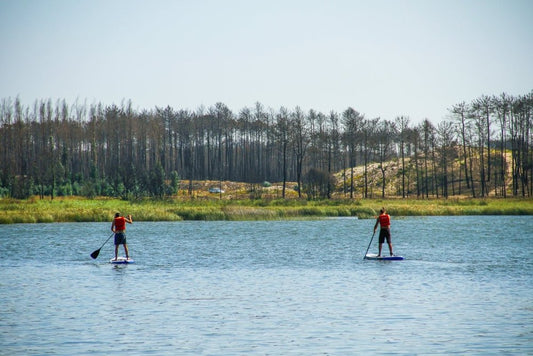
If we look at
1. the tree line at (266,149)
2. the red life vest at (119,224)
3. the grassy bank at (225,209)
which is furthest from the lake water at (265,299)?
the tree line at (266,149)

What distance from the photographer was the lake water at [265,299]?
14.3m

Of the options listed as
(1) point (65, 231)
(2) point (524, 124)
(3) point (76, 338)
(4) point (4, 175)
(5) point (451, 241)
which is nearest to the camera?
(3) point (76, 338)

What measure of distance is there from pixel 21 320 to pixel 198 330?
4912 mm

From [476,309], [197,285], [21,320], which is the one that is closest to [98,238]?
Result: [197,285]

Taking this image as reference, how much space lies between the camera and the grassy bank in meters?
59.8

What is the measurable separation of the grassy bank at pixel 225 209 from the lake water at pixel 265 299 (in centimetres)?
1934

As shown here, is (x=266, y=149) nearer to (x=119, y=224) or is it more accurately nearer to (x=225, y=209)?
(x=225, y=209)

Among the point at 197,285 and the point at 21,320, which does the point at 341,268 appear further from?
the point at 21,320

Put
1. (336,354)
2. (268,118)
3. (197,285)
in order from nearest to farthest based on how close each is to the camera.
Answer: (336,354)
(197,285)
(268,118)

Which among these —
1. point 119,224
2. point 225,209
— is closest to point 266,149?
point 225,209

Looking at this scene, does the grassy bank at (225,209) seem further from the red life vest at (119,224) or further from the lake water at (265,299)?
the red life vest at (119,224)

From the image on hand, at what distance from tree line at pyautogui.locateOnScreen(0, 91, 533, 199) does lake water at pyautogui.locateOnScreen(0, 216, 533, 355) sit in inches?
1960

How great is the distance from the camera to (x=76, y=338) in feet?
48.6

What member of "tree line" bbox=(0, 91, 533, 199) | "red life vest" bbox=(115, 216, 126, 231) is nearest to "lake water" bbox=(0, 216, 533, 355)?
"red life vest" bbox=(115, 216, 126, 231)
